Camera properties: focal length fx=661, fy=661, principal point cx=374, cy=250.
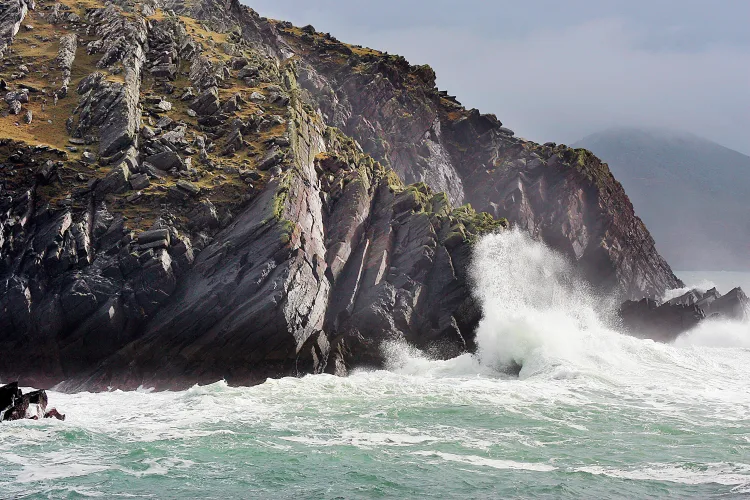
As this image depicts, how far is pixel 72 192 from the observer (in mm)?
52875

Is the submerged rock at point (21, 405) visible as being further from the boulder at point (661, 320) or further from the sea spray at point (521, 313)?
the boulder at point (661, 320)

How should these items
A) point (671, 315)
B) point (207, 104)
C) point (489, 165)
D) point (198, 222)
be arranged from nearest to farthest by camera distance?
point (198, 222) → point (207, 104) → point (671, 315) → point (489, 165)

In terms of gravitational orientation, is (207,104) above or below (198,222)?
above

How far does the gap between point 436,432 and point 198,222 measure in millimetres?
29025

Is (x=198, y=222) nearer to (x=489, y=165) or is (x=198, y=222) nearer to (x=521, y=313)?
(x=521, y=313)

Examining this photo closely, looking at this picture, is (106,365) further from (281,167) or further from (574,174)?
(574,174)

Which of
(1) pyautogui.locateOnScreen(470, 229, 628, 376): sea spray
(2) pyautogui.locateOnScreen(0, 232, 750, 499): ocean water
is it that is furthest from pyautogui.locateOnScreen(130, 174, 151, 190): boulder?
(1) pyautogui.locateOnScreen(470, 229, 628, 376): sea spray

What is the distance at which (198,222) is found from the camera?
175 feet

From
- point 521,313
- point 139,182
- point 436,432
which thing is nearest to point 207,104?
point 139,182

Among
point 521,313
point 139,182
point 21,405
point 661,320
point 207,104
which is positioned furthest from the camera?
point 661,320

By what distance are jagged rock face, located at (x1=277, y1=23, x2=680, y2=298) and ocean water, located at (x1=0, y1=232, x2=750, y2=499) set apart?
36.7m

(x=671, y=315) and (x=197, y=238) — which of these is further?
(x=671, y=315)

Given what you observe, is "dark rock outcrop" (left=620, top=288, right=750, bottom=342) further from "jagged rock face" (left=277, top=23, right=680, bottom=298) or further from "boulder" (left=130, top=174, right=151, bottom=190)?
"boulder" (left=130, top=174, right=151, bottom=190)

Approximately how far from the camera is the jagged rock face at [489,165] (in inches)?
3553
